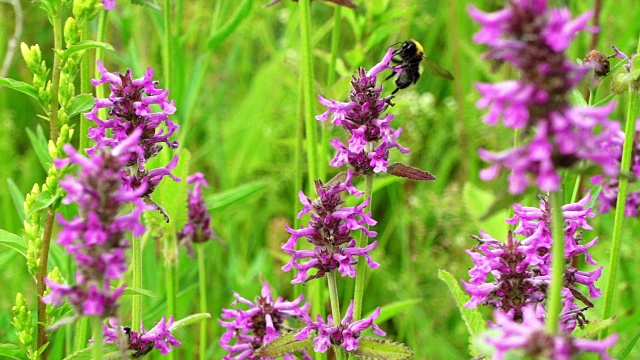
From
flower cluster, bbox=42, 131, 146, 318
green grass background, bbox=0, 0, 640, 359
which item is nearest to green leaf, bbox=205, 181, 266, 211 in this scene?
green grass background, bbox=0, 0, 640, 359

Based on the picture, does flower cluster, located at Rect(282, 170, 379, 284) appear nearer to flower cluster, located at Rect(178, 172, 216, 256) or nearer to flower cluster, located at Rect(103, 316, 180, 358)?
flower cluster, located at Rect(103, 316, 180, 358)

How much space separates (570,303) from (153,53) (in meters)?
3.31

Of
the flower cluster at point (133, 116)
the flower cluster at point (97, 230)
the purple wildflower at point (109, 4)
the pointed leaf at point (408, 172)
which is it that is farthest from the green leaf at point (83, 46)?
the pointed leaf at point (408, 172)

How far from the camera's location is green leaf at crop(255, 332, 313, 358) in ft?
5.05

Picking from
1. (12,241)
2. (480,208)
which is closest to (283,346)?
(12,241)

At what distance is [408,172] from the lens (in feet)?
5.68

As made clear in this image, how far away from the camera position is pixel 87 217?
3.47 ft

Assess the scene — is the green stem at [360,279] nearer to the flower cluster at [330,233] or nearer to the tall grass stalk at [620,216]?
the flower cluster at [330,233]

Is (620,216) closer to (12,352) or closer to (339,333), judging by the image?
(339,333)

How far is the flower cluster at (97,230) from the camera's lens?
104 cm

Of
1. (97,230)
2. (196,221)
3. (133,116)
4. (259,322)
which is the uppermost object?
(133,116)

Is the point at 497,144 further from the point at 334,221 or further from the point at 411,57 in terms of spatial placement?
the point at 334,221

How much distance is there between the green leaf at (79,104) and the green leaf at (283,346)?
0.63 m

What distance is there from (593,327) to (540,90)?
683 mm
